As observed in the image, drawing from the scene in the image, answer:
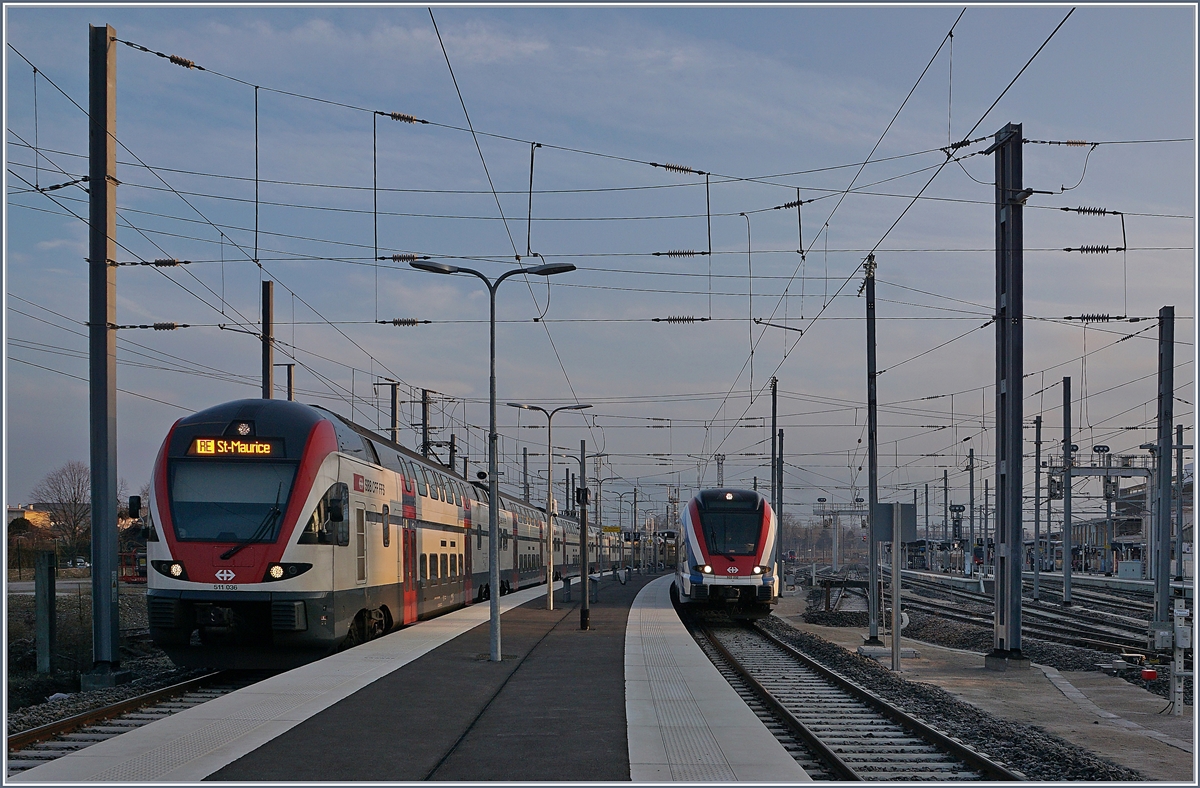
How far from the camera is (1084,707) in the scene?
16719mm

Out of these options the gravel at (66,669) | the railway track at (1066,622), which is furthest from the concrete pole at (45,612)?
the railway track at (1066,622)

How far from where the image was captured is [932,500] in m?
132

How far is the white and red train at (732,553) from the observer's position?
3009 cm

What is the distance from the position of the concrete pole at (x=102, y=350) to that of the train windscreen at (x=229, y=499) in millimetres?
1068

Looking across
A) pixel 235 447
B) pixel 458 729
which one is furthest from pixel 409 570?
pixel 458 729

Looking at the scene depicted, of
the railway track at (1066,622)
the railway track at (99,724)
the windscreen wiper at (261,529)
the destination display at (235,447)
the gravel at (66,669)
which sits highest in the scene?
the destination display at (235,447)

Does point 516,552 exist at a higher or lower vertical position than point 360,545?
lower

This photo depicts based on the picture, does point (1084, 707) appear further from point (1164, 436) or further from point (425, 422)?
point (425, 422)

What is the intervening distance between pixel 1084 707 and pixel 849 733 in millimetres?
5517

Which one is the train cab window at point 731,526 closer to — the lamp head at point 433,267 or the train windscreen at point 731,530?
the train windscreen at point 731,530

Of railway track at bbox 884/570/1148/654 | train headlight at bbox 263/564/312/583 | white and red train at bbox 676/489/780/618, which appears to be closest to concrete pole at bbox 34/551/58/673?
train headlight at bbox 263/564/312/583

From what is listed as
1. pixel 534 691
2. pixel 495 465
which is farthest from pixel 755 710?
pixel 495 465

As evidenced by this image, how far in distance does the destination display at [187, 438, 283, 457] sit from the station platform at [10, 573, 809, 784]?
3.45 m

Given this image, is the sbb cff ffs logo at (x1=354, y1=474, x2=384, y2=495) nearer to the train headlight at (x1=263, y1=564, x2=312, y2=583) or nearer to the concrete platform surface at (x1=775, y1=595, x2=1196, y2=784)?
the train headlight at (x1=263, y1=564, x2=312, y2=583)
